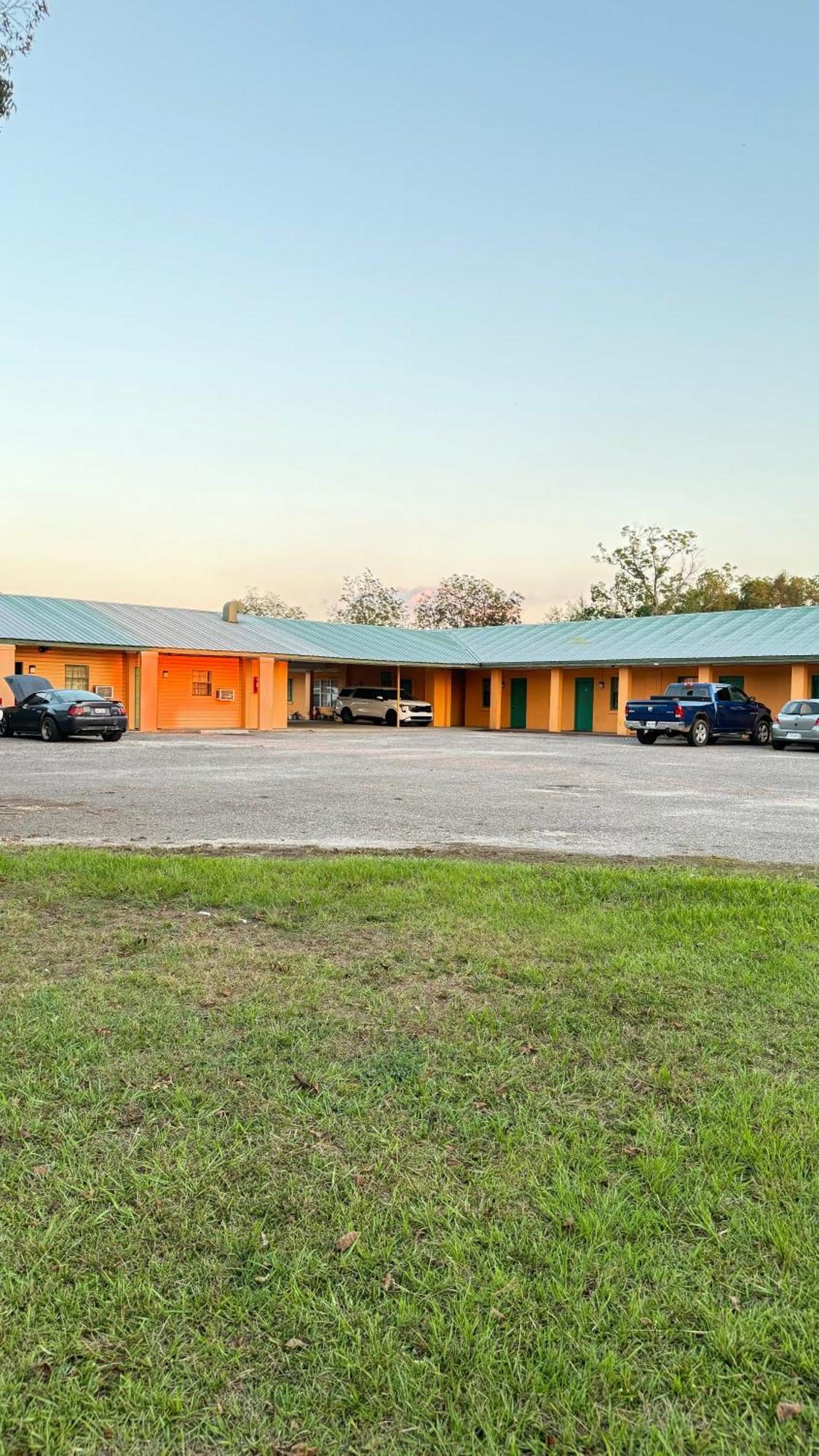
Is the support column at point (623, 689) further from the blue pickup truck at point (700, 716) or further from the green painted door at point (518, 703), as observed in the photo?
the blue pickup truck at point (700, 716)

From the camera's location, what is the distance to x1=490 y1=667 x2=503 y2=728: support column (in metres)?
44.2

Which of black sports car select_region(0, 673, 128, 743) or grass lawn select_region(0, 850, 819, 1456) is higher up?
black sports car select_region(0, 673, 128, 743)

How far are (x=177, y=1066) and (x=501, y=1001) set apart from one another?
1.59m

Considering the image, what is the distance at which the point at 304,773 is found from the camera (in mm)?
Result: 16844

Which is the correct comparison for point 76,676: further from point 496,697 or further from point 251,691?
point 496,697

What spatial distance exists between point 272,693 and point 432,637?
39.1ft

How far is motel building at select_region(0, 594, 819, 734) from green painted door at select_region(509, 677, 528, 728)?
5 centimetres

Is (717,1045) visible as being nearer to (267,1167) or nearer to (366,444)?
(267,1167)

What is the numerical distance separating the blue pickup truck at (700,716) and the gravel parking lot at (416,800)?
4485mm

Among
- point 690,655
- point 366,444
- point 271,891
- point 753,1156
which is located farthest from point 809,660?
point 753,1156

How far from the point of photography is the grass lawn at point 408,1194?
2.04 m

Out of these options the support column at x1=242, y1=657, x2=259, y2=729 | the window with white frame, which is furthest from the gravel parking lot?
the window with white frame

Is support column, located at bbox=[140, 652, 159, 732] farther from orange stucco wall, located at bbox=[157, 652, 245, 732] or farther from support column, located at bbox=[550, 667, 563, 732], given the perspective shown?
support column, located at bbox=[550, 667, 563, 732]

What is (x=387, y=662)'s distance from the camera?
40375 millimetres
